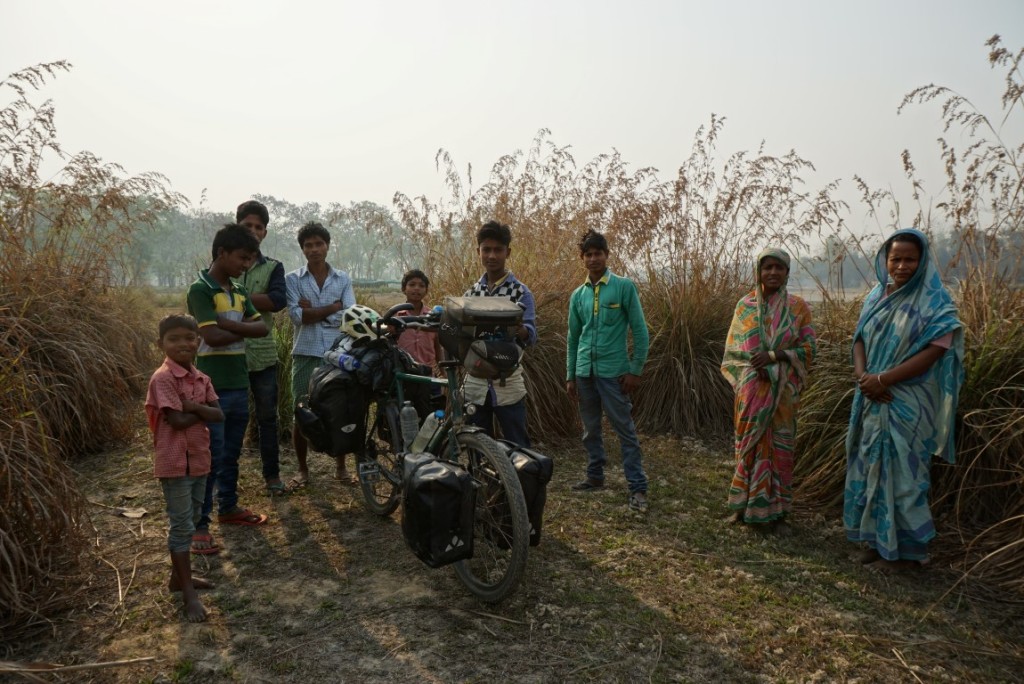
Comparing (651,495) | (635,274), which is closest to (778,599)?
(651,495)

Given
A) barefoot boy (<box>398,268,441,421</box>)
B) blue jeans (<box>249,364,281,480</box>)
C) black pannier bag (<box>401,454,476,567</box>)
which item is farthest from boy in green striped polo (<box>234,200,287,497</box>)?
black pannier bag (<box>401,454,476,567</box>)

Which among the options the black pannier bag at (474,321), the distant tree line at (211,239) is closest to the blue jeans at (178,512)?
the black pannier bag at (474,321)

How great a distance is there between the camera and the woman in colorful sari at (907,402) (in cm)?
298

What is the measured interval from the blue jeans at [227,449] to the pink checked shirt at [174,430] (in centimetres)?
56

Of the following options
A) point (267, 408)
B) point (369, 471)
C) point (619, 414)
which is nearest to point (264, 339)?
point (267, 408)

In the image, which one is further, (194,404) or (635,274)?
(635,274)

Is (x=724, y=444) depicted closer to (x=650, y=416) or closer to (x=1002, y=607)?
(x=650, y=416)

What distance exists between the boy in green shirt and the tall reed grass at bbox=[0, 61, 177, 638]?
2940mm

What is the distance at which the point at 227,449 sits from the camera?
351 cm

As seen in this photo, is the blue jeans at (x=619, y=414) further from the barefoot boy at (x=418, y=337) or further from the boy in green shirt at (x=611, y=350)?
the barefoot boy at (x=418, y=337)

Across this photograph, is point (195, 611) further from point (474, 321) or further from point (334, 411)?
point (474, 321)

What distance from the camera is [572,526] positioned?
362 centimetres

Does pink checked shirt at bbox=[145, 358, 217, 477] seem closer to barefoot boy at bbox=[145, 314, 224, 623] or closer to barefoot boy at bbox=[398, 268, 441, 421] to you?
barefoot boy at bbox=[145, 314, 224, 623]

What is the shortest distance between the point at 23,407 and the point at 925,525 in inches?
173
